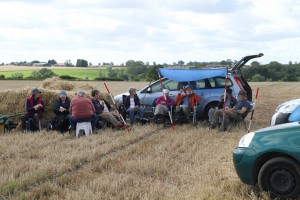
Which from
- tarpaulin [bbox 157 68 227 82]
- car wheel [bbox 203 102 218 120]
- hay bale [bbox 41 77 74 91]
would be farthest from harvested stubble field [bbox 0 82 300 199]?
hay bale [bbox 41 77 74 91]

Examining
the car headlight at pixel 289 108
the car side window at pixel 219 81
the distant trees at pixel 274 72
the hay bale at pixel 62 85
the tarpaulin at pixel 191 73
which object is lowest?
the distant trees at pixel 274 72

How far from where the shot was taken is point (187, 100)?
12.8 metres

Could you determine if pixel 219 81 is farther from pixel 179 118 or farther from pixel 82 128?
pixel 82 128

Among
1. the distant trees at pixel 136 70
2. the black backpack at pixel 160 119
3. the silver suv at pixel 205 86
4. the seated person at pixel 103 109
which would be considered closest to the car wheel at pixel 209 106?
the silver suv at pixel 205 86

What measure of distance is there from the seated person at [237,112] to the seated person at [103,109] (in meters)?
2.65

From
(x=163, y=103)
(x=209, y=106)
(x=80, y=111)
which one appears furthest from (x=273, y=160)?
(x=209, y=106)

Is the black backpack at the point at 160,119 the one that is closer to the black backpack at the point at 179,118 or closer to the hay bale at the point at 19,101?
the black backpack at the point at 179,118

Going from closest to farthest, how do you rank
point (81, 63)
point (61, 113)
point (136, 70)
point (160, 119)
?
1. point (61, 113)
2. point (160, 119)
3. point (136, 70)
4. point (81, 63)

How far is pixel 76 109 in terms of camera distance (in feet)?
36.3

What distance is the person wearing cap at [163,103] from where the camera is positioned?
12.5m

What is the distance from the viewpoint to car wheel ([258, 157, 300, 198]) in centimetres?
512

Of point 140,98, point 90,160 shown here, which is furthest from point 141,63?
point 90,160

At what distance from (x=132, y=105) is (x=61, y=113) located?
2.32m

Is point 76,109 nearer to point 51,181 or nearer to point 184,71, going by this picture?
point 184,71
